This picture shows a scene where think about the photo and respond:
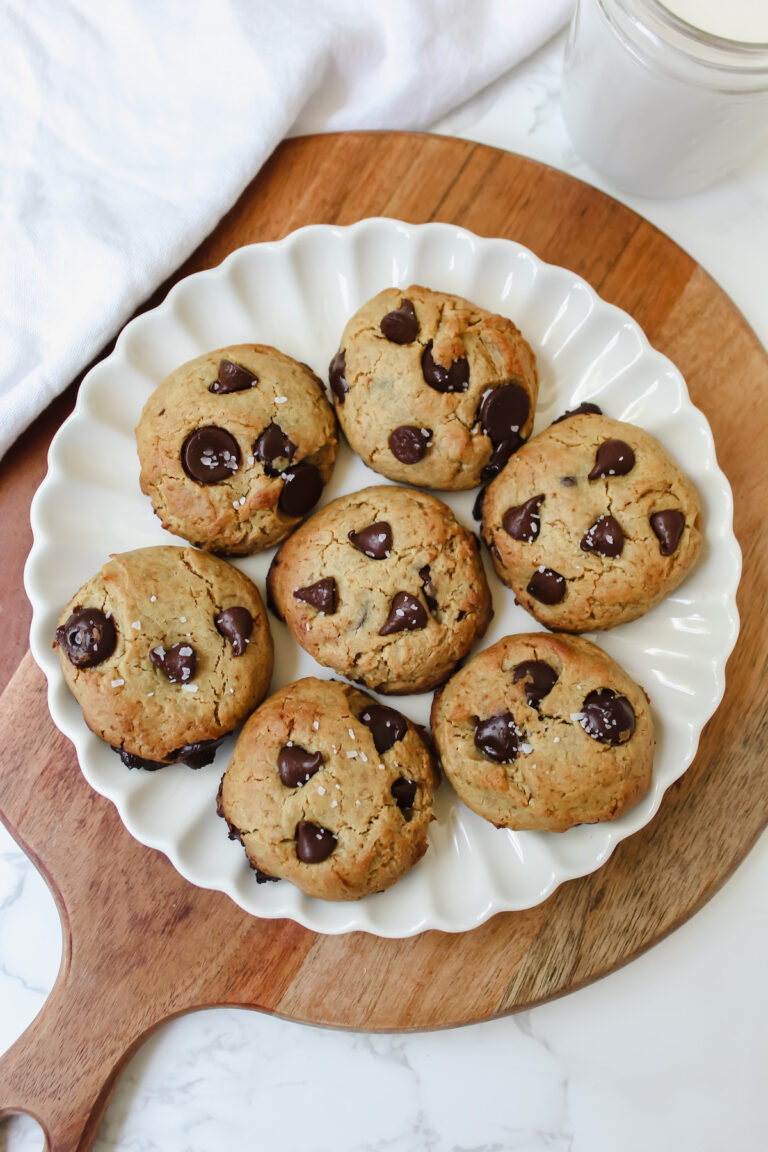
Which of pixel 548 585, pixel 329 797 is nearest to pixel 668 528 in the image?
pixel 548 585

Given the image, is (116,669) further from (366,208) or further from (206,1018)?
(366,208)

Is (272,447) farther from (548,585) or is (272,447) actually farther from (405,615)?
(548,585)

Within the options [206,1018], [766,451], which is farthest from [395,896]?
[766,451]

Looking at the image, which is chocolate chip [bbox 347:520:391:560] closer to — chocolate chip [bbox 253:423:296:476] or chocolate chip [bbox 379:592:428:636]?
chocolate chip [bbox 379:592:428:636]

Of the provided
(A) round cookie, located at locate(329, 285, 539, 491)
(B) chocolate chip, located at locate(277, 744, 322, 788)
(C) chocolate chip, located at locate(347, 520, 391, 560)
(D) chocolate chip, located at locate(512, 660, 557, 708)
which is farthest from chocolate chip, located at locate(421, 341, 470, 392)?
(B) chocolate chip, located at locate(277, 744, 322, 788)

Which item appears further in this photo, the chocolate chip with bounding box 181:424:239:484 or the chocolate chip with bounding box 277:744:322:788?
the chocolate chip with bounding box 181:424:239:484

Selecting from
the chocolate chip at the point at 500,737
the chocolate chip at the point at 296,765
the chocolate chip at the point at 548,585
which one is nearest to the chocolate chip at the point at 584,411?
the chocolate chip at the point at 548,585
